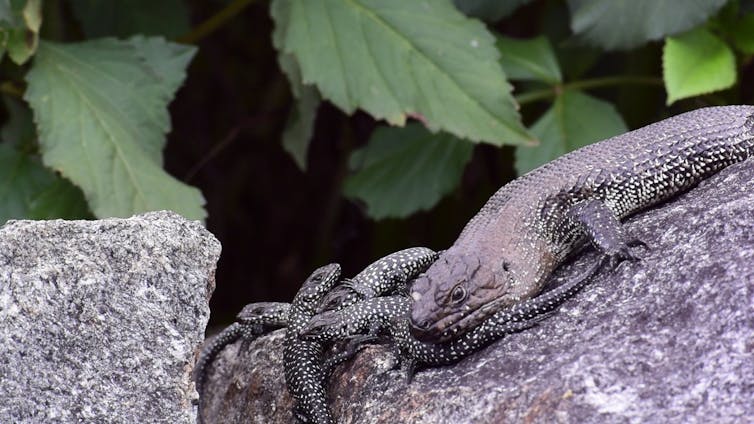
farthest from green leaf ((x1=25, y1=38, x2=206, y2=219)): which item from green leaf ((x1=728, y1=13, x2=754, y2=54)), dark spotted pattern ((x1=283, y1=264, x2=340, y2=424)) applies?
green leaf ((x1=728, y1=13, x2=754, y2=54))

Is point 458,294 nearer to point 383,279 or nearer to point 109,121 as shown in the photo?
point 383,279

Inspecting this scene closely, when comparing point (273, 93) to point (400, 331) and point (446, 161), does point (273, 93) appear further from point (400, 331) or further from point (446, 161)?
point (400, 331)

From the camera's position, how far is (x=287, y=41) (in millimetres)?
4910

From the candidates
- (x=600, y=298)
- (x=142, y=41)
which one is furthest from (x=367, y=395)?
(x=142, y=41)

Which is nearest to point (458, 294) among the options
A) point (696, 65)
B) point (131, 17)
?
point (696, 65)

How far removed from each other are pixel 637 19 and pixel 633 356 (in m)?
2.30

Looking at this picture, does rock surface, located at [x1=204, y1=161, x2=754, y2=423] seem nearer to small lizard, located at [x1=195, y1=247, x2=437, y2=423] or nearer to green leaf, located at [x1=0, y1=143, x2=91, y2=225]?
small lizard, located at [x1=195, y1=247, x2=437, y2=423]

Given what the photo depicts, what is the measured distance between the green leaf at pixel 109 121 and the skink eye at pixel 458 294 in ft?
4.43

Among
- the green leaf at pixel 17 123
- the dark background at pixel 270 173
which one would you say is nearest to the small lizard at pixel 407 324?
the green leaf at pixel 17 123

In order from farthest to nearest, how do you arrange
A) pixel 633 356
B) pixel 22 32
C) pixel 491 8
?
pixel 491 8 < pixel 22 32 < pixel 633 356

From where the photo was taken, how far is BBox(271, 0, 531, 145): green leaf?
477cm

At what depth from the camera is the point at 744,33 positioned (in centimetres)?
540

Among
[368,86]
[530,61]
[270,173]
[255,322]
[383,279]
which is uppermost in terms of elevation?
[368,86]

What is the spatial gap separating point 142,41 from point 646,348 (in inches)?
119
